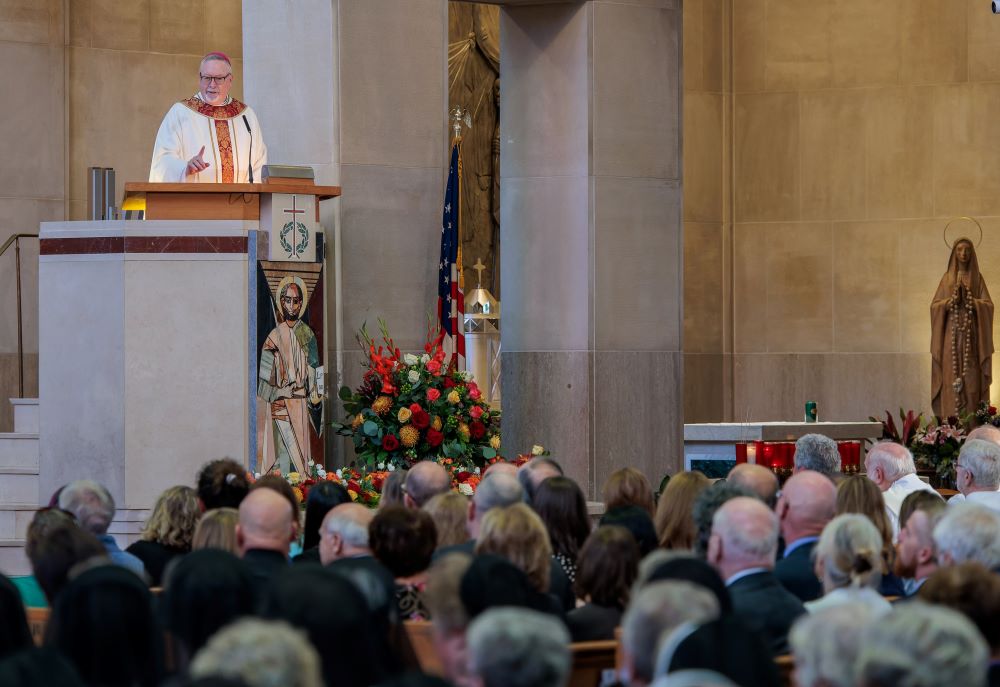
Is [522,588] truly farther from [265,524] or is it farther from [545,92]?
[545,92]

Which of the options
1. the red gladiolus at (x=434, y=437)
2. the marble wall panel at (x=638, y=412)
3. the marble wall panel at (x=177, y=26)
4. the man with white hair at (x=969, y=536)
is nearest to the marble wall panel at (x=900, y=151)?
the marble wall panel at (x=638, y=412)

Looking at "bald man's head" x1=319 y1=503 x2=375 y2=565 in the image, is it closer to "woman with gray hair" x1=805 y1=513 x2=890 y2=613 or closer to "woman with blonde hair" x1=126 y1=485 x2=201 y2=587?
"woman with blonde hair" x1=126 y1=485 x2=201 y2=587

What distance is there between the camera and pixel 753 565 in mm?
5156

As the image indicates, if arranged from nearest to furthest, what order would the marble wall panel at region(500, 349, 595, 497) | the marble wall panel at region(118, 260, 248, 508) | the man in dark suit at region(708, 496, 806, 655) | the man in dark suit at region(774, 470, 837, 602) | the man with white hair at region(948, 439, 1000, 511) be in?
the man in dark suit at region(708, 496, 806, 655) → the man in dark suit at region(774, 470, 837, 602) → the man with white hair at region(948, 439, 1000, 511) → the marble wall panel at region(118, 260, 248, 508) → the marble wall panel at region(500, 349, 595, 497)

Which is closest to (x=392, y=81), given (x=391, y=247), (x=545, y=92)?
(x=391, y=247)

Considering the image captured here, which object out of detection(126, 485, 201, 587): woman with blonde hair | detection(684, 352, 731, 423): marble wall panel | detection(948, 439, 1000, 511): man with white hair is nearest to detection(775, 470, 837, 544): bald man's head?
detection(948, 439, 1000, 511): man with white hair

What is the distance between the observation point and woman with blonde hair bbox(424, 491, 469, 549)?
600cm

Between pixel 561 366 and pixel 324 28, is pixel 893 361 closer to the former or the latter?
pixel 561 366

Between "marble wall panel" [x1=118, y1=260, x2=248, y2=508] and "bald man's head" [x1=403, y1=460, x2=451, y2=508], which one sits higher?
"marble wall panel" [x1=118, y1=260, x2=248, y2=508]

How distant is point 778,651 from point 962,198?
13384 mm

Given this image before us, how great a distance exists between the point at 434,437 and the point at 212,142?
2.20 m

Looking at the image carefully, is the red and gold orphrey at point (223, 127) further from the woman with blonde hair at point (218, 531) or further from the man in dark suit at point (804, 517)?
the man in dark suit at point (804, 517)

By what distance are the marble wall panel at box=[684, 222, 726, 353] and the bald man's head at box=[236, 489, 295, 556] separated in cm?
1271

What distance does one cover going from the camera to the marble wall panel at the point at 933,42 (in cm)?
1758
